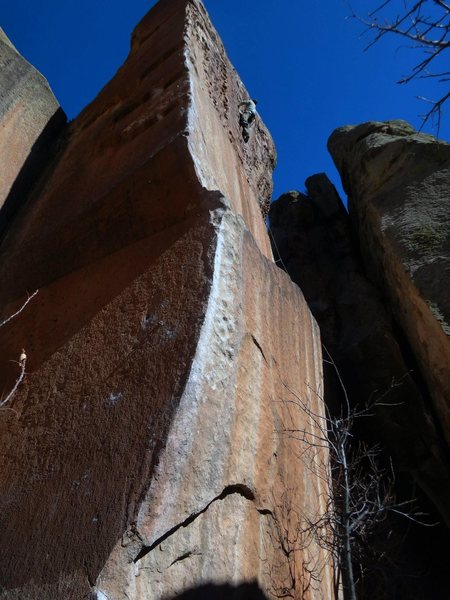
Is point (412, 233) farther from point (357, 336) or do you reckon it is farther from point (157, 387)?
point (157, 387)

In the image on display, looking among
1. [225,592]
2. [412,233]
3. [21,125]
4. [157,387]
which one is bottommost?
[225,592]

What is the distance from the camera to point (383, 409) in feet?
22.4

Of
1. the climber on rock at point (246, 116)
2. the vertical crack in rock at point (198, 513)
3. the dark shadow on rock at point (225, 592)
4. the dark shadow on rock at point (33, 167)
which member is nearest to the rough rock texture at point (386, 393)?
the climber on rock at point (246, 116)

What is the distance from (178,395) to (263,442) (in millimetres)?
517

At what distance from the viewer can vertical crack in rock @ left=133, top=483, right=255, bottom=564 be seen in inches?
56.3

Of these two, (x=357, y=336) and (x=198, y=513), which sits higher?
(x=357, y=336)

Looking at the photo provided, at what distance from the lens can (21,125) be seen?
14.9 feet

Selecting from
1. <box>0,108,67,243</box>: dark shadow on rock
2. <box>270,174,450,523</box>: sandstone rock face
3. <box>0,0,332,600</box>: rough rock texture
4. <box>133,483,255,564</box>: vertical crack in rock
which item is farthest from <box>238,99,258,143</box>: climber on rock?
<box>133,483,255,564</box>: vertical crack in rock

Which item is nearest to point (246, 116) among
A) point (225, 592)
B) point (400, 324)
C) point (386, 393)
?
point (386, 393)

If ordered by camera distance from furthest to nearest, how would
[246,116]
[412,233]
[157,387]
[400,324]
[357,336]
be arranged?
[357,336] < [400,324] < [412,233] < [246,116] < [157,387]

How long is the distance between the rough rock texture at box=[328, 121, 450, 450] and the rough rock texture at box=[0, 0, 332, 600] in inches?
117

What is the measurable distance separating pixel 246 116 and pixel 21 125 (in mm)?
1958

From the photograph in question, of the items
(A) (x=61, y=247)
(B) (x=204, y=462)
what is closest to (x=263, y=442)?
(B) (x=204, y=462)

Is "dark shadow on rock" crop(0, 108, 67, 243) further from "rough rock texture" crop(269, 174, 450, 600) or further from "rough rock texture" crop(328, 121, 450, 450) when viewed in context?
"rough rock texture" crop(328, 121, 450, 450)
